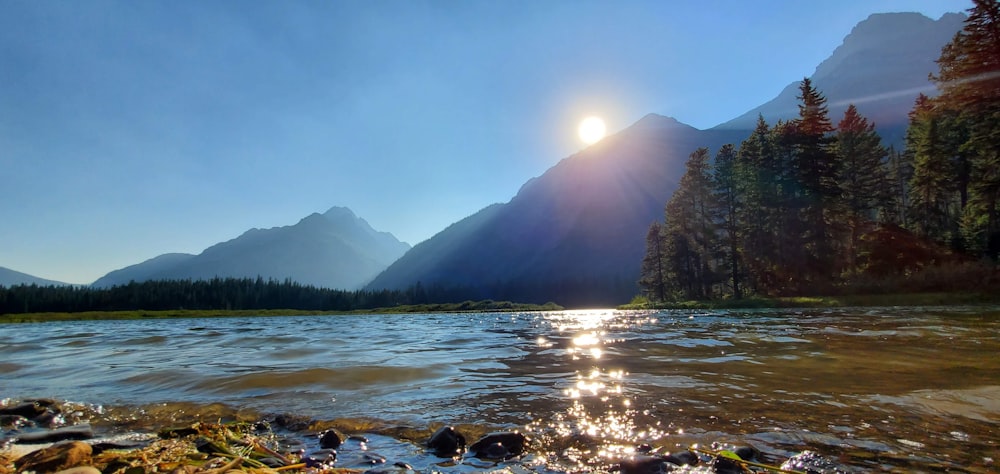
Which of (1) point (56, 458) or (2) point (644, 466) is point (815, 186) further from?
(1) point (56, 458)

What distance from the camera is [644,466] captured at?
4.38 meters

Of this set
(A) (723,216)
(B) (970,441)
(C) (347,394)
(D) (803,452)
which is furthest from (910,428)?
(A) (723,216)

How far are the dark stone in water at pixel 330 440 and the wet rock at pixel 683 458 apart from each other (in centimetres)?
386

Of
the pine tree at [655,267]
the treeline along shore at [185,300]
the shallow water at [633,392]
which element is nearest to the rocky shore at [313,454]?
the shallow water at [633,392]

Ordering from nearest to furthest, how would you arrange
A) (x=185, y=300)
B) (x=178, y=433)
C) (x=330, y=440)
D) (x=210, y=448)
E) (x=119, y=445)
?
(x=210, y=448), (x=119, y=445), (x=330, y=440), (x=178, y=433), (x=185, y=300)

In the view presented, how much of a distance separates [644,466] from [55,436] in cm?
755

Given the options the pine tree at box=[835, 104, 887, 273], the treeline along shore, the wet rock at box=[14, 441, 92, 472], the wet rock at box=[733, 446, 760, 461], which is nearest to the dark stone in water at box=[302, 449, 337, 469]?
the wet rock at box=[14, 441, 92, 472]

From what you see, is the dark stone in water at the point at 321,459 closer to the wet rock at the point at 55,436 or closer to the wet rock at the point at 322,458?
the wet rock at the point at 322,458

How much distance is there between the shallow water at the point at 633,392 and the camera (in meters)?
5.15

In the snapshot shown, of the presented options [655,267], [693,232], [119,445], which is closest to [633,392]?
[119,445]

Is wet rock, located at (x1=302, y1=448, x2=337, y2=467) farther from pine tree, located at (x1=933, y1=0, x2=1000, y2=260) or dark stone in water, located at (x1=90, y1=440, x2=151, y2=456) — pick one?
pine tree, located at (x1=933, y1=0, x2=1000, y2=260)

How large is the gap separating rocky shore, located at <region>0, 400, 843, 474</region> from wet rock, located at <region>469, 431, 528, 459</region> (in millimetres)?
11

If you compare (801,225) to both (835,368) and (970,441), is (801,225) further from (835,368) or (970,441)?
(970,441)

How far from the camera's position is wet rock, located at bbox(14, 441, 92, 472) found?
386 cm
